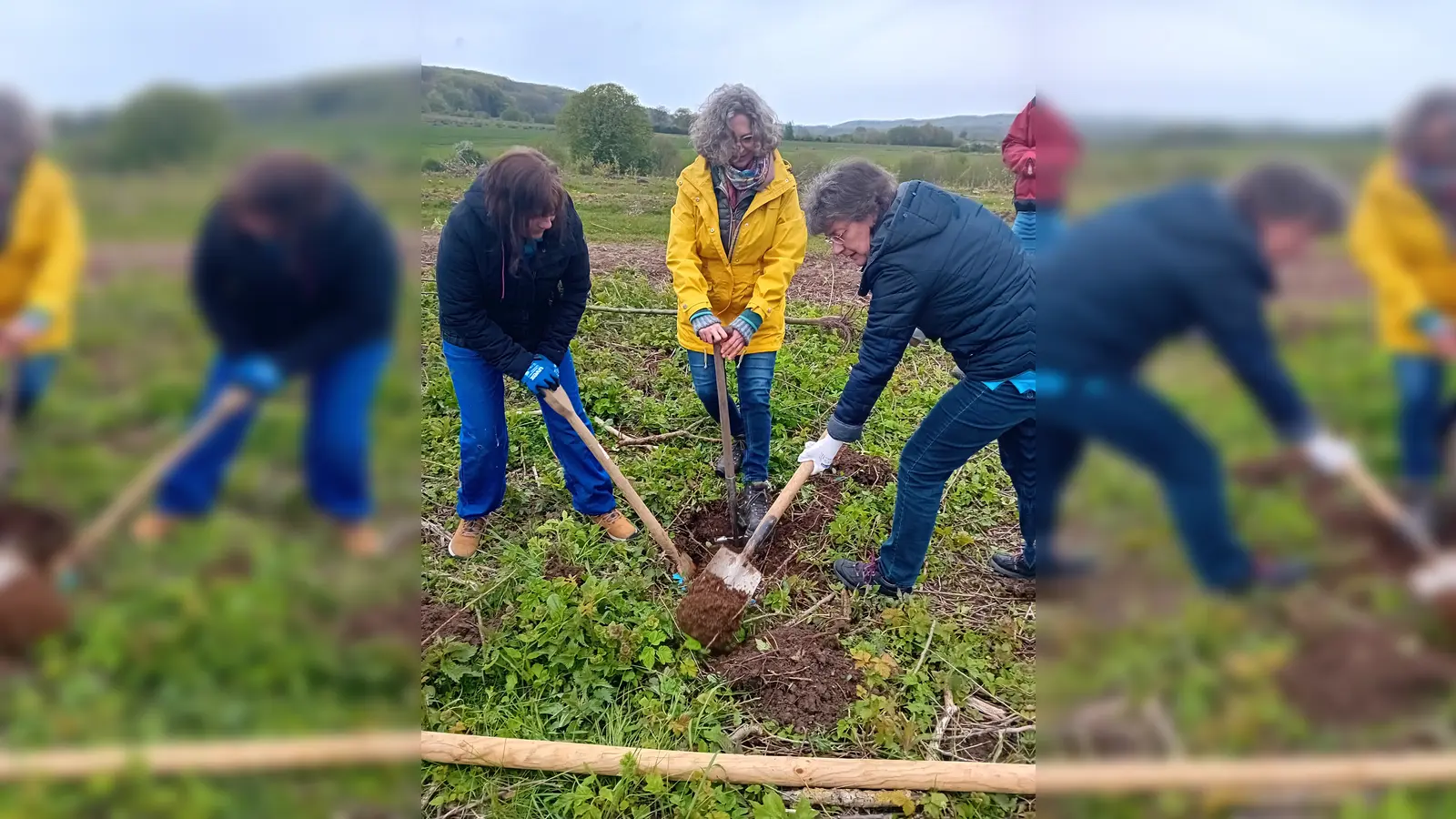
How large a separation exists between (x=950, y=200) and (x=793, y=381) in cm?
320

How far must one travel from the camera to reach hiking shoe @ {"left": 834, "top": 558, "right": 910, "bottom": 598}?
3898 mm

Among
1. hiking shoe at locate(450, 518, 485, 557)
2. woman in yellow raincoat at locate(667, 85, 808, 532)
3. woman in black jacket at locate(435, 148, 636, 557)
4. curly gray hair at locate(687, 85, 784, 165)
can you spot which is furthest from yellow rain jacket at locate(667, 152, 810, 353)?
hiking shoe at locate(450, 518, 485, 557)
